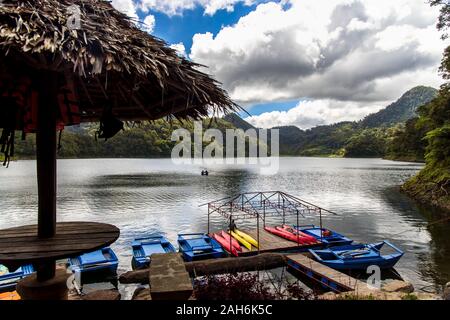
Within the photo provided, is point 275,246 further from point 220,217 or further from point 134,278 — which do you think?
point 220,217

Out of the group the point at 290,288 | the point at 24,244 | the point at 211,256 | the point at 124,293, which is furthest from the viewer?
the point at 211,256

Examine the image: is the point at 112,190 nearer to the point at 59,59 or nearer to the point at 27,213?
the point at 27,213

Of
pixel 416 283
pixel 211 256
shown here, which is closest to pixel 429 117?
pixel 416 283

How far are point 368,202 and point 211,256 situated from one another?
30984 mm

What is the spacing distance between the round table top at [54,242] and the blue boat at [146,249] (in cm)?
1300

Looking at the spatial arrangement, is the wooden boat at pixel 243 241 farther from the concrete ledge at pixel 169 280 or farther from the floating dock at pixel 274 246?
the concrete ledge at pixel 169 280

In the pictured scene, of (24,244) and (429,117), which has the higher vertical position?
(429,117)

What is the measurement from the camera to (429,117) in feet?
133

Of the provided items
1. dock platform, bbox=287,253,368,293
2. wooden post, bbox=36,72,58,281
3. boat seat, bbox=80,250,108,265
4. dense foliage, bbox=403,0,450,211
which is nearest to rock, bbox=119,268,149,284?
boat seat, bbox=80,250,108,265

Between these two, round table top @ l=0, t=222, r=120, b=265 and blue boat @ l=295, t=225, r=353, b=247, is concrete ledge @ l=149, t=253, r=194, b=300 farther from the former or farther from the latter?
blue boat @ l=295, t=225, r=353, b=247

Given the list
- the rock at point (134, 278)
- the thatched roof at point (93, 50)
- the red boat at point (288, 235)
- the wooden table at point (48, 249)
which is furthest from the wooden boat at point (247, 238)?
the wooden table at point (48, 249)

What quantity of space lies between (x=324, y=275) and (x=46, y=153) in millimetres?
14395

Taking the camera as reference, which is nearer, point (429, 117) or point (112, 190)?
point (429, 117)

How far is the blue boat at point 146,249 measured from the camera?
17375mm
